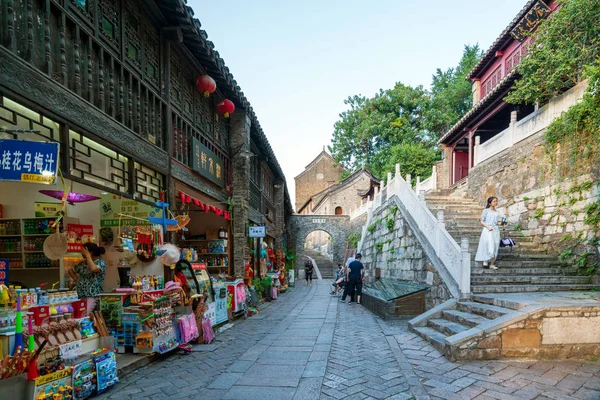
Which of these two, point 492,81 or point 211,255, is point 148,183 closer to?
point 211,255

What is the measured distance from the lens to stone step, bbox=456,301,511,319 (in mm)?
5586

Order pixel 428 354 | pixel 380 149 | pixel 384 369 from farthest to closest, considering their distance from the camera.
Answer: pixel 380 149 < pixel 428 354 < pixel 384 369

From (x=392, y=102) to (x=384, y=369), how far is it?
3062cm

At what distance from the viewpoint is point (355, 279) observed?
1237 cm

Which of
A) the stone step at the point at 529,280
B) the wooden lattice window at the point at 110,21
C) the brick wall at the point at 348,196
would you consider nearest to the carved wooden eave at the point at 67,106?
the wooden lattice window at the point at 110,21

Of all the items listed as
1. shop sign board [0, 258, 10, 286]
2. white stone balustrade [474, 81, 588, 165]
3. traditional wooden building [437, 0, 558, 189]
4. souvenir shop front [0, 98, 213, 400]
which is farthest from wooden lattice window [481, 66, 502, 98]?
shop sign board [0, 258, 10, 286]

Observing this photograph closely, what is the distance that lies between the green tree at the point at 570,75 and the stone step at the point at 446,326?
4446 mm

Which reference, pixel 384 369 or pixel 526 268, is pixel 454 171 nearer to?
pixel 526 268

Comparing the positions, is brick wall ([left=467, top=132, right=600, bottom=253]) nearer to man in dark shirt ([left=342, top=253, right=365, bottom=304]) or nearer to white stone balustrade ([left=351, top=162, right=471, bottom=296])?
white stone balustrade ([left=351, top=162, right=471, bottom=296])

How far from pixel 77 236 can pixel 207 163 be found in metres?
4.30

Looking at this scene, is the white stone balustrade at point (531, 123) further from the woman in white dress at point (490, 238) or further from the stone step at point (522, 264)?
the stone step at point (522, 264)

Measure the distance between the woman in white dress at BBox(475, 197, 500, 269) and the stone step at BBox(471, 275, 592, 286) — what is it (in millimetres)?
363

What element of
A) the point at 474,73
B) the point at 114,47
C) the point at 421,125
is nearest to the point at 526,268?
the point at 114,47

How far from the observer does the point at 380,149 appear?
34.4m
